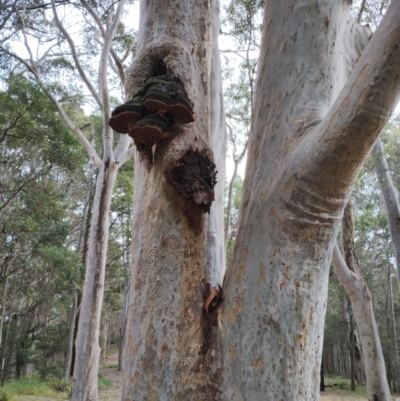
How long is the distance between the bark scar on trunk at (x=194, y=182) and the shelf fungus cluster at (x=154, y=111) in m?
0.12

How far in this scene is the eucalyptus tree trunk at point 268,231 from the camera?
1085 mm

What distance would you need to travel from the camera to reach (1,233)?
344 inches

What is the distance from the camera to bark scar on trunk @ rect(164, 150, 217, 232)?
1.27 meters

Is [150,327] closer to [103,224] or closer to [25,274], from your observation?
[103,224]

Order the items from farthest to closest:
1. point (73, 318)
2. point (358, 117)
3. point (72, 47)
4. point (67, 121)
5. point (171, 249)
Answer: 1. point (73, 318)
2. point (72, 47)
3. point (67, 121)
4. point (171, 249)
5. point (358, 117)

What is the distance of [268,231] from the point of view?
1218mm

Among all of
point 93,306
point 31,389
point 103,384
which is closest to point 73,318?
point 103,384

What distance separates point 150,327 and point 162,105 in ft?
2.19

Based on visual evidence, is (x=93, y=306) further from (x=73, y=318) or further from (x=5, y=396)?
(x=73, y=318)

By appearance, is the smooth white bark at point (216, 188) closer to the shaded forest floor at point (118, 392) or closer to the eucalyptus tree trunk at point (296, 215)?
the eucalyptus tree trunk at point (296, 215)

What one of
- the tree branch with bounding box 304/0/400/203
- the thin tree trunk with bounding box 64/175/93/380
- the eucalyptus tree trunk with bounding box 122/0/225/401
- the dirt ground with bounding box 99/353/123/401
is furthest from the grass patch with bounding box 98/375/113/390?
the tree branch with bounding box 304/0/400/203

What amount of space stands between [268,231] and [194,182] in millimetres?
271

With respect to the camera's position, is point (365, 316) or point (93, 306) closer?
point (365, 316)

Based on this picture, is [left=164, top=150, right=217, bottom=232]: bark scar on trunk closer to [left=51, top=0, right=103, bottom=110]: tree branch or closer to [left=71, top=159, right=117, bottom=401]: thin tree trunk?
[left=71, top=159, right=117, bottom=401]: thin tree trunk
